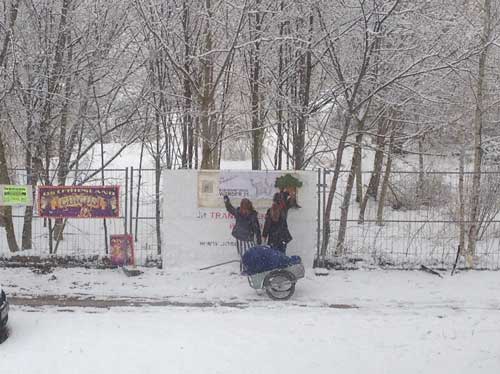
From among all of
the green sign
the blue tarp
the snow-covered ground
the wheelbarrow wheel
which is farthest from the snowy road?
the green sign

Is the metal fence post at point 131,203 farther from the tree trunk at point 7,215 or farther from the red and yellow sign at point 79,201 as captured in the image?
the tree trunk at point 7,215

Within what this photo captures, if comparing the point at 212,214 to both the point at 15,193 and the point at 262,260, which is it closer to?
the point at 262,260

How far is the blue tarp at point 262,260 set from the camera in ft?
30.8

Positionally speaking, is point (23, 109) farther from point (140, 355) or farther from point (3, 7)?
point (140, 355)

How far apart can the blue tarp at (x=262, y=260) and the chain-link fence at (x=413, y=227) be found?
2098 millimetres

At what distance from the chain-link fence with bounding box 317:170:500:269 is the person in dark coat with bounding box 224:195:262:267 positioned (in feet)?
4.69

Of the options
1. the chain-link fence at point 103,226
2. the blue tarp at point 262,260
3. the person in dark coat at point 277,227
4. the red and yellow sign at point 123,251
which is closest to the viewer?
the blue tarp at point 262,260

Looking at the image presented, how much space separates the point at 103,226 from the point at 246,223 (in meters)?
3.14

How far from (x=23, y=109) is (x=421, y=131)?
936 cm

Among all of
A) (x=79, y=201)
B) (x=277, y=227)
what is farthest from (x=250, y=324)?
(x=79, y=201)

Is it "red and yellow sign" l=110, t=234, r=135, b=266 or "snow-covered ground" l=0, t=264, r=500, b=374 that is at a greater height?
"red and yellow sign" l=110, t=234, r=135, b=266

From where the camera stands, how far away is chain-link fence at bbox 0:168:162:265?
37.8 ft

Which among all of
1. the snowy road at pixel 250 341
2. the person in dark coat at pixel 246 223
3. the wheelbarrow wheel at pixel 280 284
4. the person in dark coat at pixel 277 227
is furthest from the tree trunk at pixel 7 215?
the wheelbarrow wheel at pixel 280 284

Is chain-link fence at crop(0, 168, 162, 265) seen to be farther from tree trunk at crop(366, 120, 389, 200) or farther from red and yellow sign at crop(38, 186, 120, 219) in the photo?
tree trunk at crop(366, 120, 389, 200)
